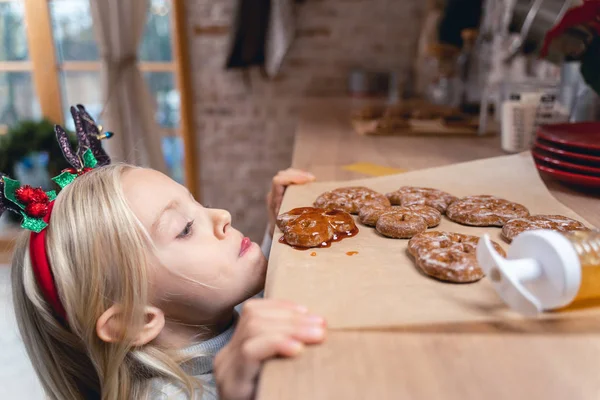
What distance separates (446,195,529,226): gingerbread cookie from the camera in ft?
3.08

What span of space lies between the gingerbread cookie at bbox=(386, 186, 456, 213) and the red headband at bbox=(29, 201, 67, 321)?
0.71 m

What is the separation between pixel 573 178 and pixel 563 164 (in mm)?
50

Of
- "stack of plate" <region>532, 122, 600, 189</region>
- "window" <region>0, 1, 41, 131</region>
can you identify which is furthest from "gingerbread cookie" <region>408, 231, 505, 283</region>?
"window" <region>0, 1, 41, 131</region>

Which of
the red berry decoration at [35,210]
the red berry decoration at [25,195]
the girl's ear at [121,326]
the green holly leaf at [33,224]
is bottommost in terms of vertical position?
the girl's ear at [121,326]

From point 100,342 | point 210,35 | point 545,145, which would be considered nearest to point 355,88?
point 210,35

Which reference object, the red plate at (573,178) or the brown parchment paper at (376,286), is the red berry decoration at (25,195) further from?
the red plate at (573,178)

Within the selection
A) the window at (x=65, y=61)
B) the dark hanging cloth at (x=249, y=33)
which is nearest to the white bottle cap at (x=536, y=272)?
the dark hanging cloth at (x=249, y=33)

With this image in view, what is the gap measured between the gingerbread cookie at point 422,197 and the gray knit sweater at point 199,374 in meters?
0.47

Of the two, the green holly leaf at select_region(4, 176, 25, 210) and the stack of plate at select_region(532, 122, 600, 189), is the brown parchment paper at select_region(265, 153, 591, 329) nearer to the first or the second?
the stack of plate at select_region(532, 122, 600, 189)

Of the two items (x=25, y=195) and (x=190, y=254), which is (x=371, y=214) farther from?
(x=25, y=195)

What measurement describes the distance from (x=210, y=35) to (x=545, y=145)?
2.59 meters

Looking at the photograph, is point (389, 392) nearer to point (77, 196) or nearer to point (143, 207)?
point (143, 207)

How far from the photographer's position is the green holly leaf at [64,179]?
0.95 meters

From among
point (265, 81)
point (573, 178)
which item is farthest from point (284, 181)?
point (265, 81)
